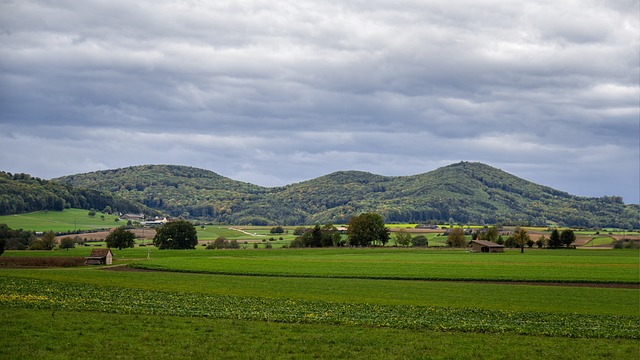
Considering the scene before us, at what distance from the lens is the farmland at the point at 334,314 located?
29.4 m

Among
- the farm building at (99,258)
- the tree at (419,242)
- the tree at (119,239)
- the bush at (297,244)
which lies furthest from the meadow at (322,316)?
the tree at (419,242)

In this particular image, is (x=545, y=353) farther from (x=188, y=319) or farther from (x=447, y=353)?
(x=188, y=319)

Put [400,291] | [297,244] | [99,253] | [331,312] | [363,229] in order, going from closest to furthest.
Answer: [331,312]
[400,291]
[99,253]
[297,244]
[363,229]

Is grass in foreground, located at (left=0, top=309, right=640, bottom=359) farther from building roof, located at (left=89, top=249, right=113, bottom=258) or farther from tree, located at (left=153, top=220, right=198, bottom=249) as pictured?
tree, located at (left=153, top=220, right=198, bottom=249)

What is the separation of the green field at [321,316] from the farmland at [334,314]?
0.08m

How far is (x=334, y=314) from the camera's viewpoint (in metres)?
39.8

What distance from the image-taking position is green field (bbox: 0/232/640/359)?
28.8 meters

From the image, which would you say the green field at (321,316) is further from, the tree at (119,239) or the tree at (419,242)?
the tree at (419,242)

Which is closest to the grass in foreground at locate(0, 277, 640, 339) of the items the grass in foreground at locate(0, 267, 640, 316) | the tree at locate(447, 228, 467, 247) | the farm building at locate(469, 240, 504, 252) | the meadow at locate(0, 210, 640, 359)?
the meadow at locate(0, 210, 640, 359)

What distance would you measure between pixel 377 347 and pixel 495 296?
88.3 ft

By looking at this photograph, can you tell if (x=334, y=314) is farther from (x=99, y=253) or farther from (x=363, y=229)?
(x=363, y=229)

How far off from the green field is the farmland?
83mm

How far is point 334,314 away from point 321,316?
1461 millimetres

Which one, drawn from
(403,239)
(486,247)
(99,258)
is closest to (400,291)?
(99,258)
